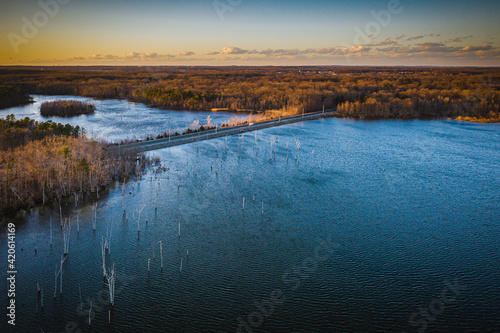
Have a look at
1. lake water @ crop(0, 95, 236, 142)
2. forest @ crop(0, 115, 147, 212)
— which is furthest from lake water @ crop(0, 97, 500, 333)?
lake water @ crop(0, 95, 236, 142)

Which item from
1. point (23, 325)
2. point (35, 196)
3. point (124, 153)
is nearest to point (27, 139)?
point (124, 153)

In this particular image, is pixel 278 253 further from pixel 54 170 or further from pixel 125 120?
pixel 125 120

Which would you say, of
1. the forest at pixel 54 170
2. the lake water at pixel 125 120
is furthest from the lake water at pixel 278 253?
the lake water at pixel 125 120

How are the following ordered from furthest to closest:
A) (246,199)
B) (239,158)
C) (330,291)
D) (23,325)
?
(239,158), (246,199), (330,291), (23,325)

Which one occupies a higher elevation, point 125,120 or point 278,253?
point 125,120

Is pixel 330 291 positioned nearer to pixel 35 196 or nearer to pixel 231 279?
pixel 231 279

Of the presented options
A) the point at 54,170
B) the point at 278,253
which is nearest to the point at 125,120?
the point at 54,170
